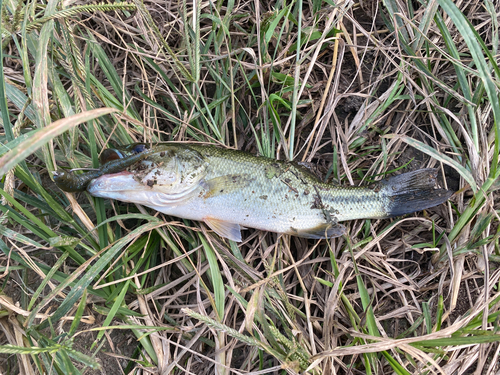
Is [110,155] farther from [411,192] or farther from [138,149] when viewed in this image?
[411,192]

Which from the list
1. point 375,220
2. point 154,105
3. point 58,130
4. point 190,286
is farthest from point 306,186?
point 58,130

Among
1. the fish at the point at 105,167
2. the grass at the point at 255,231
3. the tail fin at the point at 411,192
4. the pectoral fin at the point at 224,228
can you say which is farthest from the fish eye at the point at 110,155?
the tail fin at the point at 411,192

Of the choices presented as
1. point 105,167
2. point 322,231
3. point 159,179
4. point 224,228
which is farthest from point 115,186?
point 322,231

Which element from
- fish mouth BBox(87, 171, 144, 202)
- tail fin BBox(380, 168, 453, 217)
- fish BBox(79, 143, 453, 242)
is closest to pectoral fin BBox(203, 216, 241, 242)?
fish BBox(79, 143, 453, 242)

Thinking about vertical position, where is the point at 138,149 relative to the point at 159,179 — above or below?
above

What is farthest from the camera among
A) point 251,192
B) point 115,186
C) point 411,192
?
point 411,192

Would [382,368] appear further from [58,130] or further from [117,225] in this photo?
[58,130]
